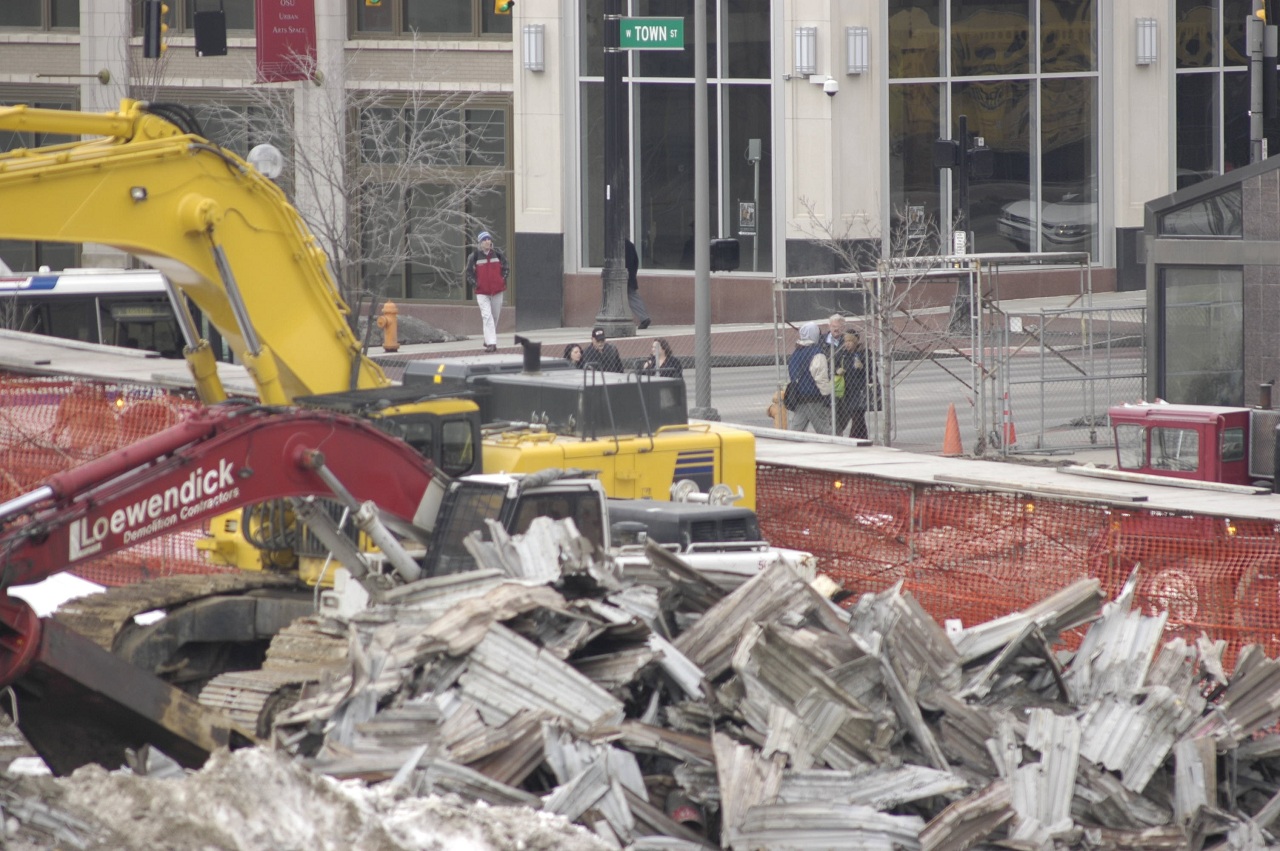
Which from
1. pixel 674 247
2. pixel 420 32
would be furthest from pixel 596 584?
pixel 420 32

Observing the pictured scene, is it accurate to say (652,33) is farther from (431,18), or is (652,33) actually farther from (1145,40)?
(431,18)

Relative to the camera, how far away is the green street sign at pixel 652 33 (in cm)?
2341

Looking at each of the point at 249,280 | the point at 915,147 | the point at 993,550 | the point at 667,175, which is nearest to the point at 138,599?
the point at 249,280

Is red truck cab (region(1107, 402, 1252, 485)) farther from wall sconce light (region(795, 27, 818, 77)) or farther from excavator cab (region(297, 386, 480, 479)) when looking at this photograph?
wall sconce light (region(795, 27, 818, 77))

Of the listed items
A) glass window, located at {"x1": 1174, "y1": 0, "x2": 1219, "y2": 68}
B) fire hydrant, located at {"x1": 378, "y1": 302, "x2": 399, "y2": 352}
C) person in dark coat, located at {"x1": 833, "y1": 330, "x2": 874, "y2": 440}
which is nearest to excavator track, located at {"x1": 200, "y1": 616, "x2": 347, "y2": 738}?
person in dark coat, located at {"x1": 833, "y1": 330, "x2": 874, "y2": 440}

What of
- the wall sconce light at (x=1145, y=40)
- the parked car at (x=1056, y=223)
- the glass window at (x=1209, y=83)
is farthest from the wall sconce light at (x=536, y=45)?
the glass window at (x=1209, y=83)

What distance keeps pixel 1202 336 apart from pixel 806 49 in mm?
14112

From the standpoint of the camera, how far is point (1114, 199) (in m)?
35.2

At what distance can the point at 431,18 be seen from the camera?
126 ft

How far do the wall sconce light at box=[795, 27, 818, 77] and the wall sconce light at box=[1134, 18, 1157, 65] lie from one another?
723cm

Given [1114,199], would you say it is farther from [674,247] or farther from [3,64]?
[3,64]

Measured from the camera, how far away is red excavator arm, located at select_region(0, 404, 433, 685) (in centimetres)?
844

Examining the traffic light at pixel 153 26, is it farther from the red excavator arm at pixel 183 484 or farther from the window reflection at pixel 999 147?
the window reflection at pixel 999 147

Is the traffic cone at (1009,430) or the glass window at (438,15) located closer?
the traffic cone at (1009,430)
